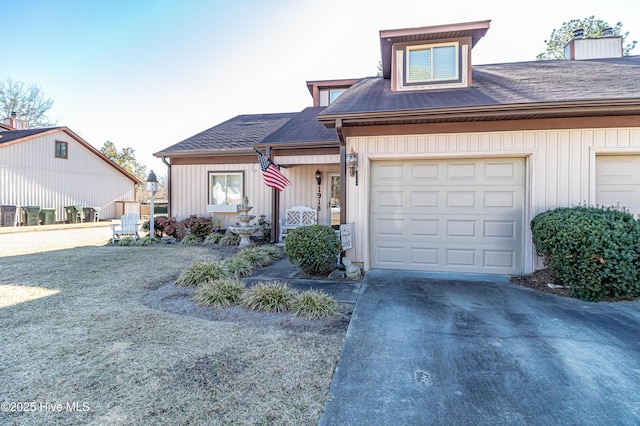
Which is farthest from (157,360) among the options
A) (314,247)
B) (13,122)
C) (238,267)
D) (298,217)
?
(13,122)

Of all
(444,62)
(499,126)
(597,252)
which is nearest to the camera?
(597,252)

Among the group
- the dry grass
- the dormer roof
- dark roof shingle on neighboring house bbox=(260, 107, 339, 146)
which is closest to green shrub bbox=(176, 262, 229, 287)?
the dry grass

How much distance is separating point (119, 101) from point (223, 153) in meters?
A: 14.5

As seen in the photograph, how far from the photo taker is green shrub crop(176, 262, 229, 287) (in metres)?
5.10

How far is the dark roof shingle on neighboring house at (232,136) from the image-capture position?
410 inches

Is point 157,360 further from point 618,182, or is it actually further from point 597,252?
point 618,182

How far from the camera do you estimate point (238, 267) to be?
5.84 m

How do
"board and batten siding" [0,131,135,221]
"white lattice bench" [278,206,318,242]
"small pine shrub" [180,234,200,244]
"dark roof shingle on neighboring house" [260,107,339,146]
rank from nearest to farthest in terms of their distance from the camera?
"dark roof shingle on neighboring house" [260,107,339,146] < "white lattice bench" [278,206,318,242] < "small pine shrub" [180,234,200,244] < "board and batten siding" [0,131,135,221]

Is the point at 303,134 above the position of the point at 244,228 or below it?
above

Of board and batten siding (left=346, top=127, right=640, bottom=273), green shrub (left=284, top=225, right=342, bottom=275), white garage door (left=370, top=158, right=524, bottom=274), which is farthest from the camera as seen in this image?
white garage door (left=370, top=158, right=524, bottom=274)

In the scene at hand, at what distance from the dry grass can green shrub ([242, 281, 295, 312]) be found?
14 centimetres

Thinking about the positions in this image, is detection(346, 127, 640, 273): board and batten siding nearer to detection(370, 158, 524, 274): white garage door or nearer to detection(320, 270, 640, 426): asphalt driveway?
detection(370, 158, 524, 274): white garage door

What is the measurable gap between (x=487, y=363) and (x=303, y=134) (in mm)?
7808

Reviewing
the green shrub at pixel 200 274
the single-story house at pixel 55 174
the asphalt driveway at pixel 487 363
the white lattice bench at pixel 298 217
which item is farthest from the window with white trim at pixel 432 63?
the single-story house at pixel 55 174
